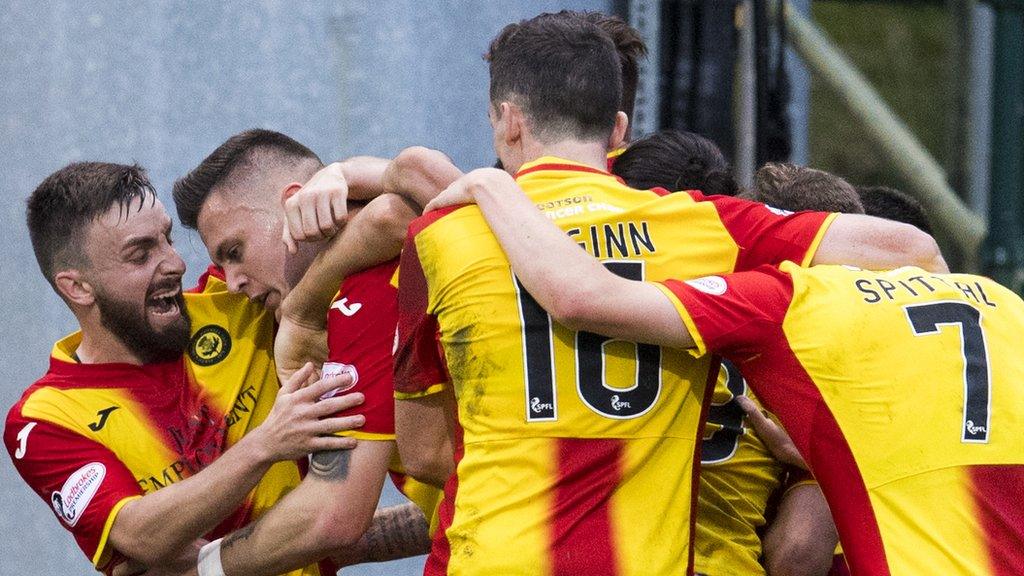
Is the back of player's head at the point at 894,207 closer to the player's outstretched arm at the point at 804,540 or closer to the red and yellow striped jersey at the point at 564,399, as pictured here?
the player's outstretched arm at the point at 804,540

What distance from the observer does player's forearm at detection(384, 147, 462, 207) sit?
3148 millimetres

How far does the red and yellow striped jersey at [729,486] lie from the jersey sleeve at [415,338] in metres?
0.70

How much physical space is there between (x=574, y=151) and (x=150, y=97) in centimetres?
264

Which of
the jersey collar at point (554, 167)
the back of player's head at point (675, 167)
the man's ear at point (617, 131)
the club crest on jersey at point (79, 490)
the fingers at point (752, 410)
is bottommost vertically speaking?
the club crest on jersey at point (79, 490)

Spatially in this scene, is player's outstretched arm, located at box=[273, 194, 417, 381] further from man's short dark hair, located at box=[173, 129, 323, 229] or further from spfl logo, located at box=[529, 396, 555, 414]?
spfl logo, located at box=[529, 396, 555, 414]

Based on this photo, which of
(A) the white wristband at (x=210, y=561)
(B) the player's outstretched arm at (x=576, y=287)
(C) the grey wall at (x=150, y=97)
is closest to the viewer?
(B) the player's outstretched arm at (x=576, y=287)

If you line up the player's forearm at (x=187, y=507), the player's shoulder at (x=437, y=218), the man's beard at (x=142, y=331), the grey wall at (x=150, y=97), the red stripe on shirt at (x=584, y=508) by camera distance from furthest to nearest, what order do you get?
the grey wall at (x=150, y=97)
the man's beard at (x=142, y=331)
the player's forearm at (x=187, y=507)
the player's shoulder at (x=437, y=218)
the red stripe on shirt at (x=584, y=508)

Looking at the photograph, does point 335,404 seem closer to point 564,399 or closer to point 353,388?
point 353,388

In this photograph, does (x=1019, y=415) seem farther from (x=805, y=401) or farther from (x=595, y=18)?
(x=595, y=18)

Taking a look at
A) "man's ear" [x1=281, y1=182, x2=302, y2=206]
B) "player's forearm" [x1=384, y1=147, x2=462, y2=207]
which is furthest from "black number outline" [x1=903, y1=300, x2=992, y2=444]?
"man's ear" [x1=281, y1=182, x2=302, y2=206]

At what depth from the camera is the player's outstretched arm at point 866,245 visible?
3.01m

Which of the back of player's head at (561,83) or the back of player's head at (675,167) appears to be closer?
the back of player's head at (561,83)

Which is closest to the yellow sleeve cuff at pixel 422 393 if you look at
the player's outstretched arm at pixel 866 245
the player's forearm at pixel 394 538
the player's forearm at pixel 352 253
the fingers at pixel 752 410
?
the player's forearm at pixel 352 253

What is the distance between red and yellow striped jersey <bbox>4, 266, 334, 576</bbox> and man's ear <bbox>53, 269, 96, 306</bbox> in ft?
0.46
